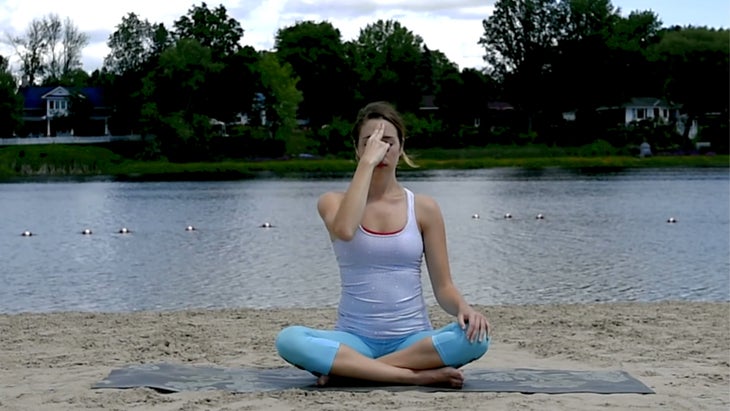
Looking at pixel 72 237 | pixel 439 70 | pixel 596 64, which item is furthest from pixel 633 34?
pixel 72 237

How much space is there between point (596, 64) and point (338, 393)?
97185 millimetres

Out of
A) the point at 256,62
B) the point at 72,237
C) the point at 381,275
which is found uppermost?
the point at 256,62

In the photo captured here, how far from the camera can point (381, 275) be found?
705 cm

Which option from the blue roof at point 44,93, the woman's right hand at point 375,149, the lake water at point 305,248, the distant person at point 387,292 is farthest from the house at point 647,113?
the woman's right hand at point 375,149

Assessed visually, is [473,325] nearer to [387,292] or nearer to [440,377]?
[440,377]

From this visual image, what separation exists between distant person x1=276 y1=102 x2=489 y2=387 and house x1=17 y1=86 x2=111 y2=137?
94.2 m

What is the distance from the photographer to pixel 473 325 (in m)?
6.89

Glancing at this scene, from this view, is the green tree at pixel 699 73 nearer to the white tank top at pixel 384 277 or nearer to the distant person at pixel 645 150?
the distant person at pixel 645 150

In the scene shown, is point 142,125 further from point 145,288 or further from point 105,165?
point 145,288

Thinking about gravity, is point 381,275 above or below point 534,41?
below

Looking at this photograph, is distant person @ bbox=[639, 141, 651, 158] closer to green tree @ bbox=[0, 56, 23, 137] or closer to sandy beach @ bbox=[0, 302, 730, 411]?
green tree @ bbox=[0, 56, 23, 137]

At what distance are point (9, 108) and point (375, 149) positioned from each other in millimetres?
92063

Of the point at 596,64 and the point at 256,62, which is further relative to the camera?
the point at 596,64

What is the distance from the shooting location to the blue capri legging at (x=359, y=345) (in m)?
7.00
